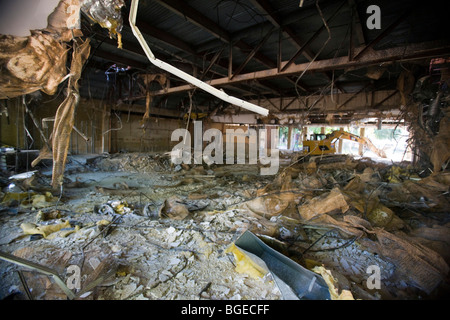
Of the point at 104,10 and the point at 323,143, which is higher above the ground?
the point at 104,10

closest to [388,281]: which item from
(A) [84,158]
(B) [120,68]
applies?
(B) [120,68]

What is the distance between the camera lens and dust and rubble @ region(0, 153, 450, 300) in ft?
6.74

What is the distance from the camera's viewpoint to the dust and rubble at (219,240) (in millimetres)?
2055

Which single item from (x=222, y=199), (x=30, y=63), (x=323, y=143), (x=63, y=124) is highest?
(x=30, y=63)

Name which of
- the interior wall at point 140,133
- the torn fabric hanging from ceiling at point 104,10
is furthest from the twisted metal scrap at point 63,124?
the interior wall at point 140,133

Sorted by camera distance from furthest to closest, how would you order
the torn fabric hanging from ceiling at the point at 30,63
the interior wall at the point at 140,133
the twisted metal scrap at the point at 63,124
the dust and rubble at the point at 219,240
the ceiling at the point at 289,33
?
the interior wall at the point at 140,133, the ceiling at the point at 289,33, the twisted metal scrap at the point at 63,124, the torn fabric hanging from ceiling at the point at 30,63, the dust and rubble at the point at 219,240

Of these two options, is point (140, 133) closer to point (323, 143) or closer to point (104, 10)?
point (104, 10)

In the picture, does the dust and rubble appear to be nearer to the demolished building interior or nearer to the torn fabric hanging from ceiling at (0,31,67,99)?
the demolished building interior

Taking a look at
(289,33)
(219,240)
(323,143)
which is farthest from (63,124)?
(323,143)

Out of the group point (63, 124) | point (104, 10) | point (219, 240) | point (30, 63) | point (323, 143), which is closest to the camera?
point (104, 10)

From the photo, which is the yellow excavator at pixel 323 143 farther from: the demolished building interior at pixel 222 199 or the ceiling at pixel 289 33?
the ceiling at pixel 289 33

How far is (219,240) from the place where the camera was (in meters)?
3.09
